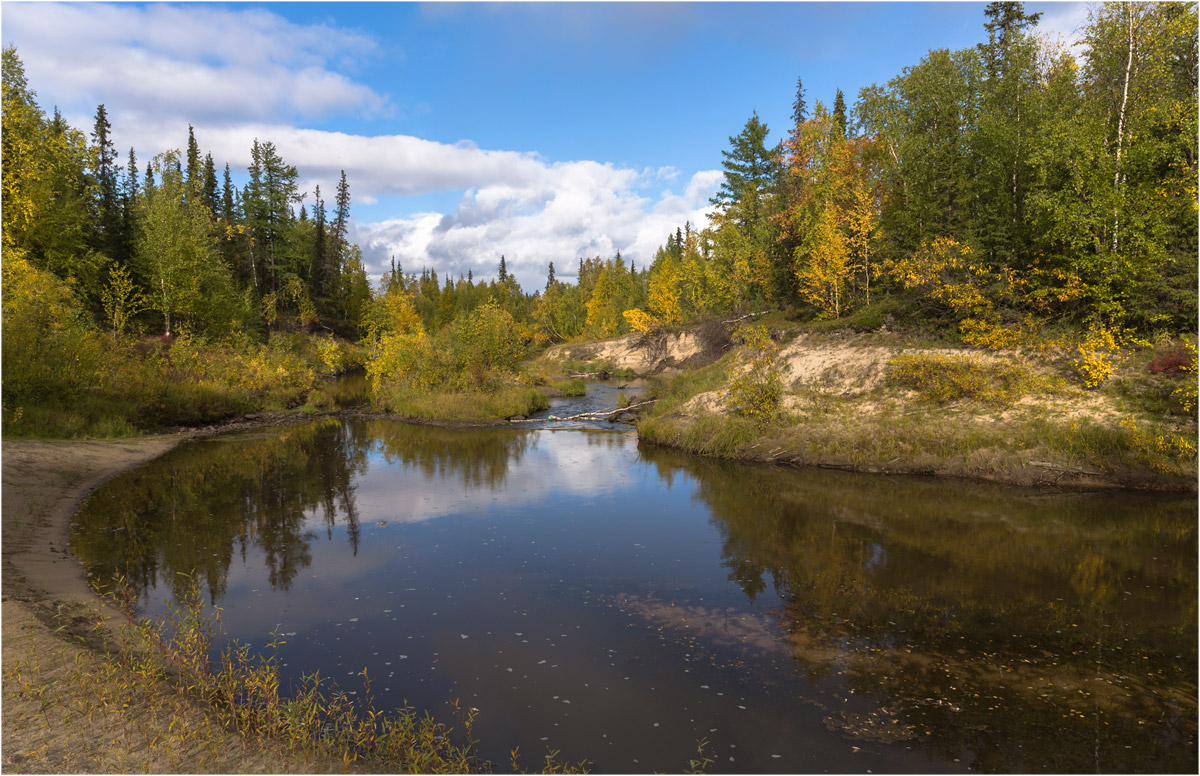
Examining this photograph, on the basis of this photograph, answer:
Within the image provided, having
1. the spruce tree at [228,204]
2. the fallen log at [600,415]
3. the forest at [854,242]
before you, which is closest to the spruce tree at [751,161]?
the forest at [854,242]

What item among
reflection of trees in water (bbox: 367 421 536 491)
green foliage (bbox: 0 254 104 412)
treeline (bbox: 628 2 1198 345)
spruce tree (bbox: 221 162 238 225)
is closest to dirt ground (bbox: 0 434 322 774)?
reflection of trees in water (bbox: 367 421 536 491)

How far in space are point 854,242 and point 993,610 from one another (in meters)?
25.6

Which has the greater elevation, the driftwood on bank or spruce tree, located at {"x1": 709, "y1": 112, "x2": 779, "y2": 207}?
spruce tree, located at {"x1": 709, "y1": 112, "x2": 779, "y2": 207}

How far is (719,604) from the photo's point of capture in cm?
1173

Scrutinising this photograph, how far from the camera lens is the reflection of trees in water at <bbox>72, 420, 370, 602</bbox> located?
13406 mm

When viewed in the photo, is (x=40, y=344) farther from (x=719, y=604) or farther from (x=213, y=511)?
(x=719, y=604)

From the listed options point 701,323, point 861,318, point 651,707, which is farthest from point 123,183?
point 651,707

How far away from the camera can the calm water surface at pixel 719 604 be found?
769 cm

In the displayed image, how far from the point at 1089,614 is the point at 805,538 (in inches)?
230

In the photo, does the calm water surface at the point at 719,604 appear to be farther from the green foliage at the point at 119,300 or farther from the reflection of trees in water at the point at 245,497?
the green foliage at the point at 119,300

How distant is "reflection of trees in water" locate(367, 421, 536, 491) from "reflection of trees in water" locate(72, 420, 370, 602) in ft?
7.70

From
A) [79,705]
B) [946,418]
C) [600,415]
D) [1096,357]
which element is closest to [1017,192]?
[1096,357]

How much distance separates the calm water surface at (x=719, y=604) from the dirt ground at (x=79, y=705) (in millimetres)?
1402

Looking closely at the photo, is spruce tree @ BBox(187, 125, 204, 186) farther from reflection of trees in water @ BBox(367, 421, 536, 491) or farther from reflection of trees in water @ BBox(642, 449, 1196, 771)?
reflection of trees in water @ BBox(642, 449, 1196, 771)
